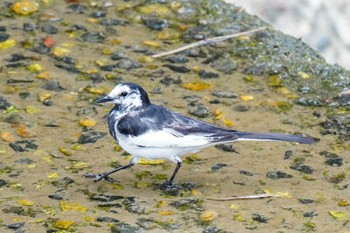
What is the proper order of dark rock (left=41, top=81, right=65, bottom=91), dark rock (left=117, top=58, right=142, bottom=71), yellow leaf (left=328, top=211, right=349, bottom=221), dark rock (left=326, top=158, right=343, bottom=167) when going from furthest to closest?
dark rock (left=117, top=58, right=142, bottom=71) < dark rock (left=41, top=81, right=65, bottom=91) < dark rock (left=326, top=158, right=343, bottom=167) < yellow leaf (left=328, top=211, right=349, bottom=221)

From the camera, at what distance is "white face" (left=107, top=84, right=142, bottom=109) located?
25.6 ft

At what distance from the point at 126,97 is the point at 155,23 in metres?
3.26

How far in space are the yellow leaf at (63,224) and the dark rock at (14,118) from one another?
186 centimetres

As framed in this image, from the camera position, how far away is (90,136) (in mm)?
8555

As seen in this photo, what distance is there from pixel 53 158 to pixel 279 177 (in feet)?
5.75

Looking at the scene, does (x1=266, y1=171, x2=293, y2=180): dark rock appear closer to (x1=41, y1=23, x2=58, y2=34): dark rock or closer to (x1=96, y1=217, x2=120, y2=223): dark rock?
(x1=96, y1=217, x2=120, y2=223): dark rock

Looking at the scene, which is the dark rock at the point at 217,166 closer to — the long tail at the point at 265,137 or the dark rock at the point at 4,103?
the long tail at the point at 265,137

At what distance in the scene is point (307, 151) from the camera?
844 cm

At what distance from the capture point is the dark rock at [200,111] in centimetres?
912

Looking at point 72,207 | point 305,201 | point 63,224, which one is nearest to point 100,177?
point 72,207

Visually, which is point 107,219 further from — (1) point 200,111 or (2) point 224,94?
(2) point 224,94

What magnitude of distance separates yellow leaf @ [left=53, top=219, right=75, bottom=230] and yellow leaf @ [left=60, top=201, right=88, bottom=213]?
0.69 ft

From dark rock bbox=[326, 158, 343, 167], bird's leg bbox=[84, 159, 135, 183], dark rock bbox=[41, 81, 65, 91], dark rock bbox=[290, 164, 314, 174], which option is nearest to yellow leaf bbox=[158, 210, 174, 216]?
bird's leg bbox=[84, 159, 135, 183]

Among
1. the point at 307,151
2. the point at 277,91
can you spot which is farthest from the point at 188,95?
the point at 307,151
